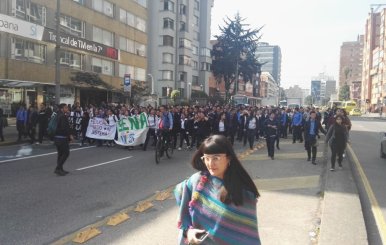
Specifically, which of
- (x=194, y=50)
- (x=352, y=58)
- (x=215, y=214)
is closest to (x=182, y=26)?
(x=194, y=50)

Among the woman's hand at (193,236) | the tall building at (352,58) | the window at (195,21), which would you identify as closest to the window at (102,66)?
the window at (195,21)

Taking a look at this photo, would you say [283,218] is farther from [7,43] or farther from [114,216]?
[7,43]

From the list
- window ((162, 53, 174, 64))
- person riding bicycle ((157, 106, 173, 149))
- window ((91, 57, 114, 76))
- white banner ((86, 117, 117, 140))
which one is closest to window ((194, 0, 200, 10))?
window ((162, 53, 174, 64))

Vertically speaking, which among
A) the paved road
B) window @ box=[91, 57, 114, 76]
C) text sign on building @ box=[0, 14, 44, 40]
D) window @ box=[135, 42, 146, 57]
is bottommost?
the paved road

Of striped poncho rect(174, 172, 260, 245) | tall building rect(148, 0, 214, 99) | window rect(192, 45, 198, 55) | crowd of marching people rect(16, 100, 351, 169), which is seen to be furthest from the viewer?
window rect(192, 45, 198, 55)

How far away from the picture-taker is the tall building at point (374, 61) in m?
106

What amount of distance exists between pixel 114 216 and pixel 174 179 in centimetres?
358

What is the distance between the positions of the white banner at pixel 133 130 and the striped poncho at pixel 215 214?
46.1ft

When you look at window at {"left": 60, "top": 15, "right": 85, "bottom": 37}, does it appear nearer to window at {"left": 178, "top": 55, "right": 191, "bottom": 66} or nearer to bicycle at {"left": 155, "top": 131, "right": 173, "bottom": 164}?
bicycle at {"left": 155, "top": 131, "right": 173, "bottom": 164}

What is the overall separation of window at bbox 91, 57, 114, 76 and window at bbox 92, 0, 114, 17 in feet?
15.9

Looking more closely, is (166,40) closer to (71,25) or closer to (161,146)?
(71,25)

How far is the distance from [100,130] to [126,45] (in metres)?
31.0

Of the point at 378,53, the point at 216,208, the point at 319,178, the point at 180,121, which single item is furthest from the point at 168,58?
the point at 378,53

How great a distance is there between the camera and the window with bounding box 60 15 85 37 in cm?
3559
